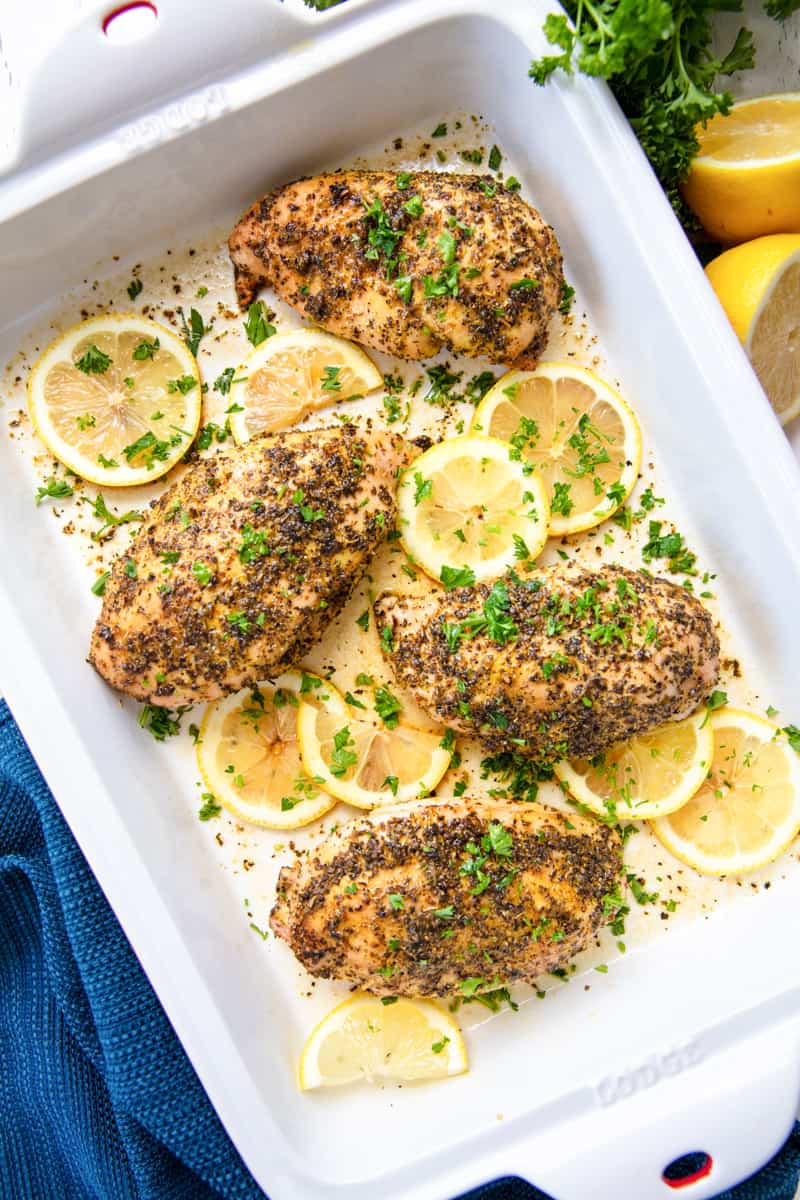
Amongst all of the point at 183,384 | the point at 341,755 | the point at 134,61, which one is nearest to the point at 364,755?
the point at 341,755

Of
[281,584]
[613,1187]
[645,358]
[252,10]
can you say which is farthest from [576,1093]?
[252,10]

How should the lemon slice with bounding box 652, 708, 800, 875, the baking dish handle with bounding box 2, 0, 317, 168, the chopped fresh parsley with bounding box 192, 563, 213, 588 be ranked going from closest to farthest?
the baking dish handle with bounding box 2, 0, 317, 168, the chopped fresh parsley with bounding box 192, 563, 213, 588, the lemon slice with bounding box 652, 708, 800, 875

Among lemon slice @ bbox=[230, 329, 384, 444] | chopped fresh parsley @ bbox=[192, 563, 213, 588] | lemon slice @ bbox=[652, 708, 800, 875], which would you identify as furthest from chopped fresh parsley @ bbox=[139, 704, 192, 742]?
lemon slice @ bbox=[652, 708, 800, 875]

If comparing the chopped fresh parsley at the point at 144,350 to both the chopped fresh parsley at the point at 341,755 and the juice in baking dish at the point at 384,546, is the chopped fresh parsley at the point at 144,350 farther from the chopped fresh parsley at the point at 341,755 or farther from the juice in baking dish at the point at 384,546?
the chopped fresh parsley at the point at 341,755

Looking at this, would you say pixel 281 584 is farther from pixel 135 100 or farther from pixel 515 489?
pixel 135 100

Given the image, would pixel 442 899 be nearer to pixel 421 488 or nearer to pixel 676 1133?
pixel 676 1133

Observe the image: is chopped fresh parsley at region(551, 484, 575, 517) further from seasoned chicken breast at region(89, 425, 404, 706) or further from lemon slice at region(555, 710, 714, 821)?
lemon slice at region(555, 710, 714, 821)
